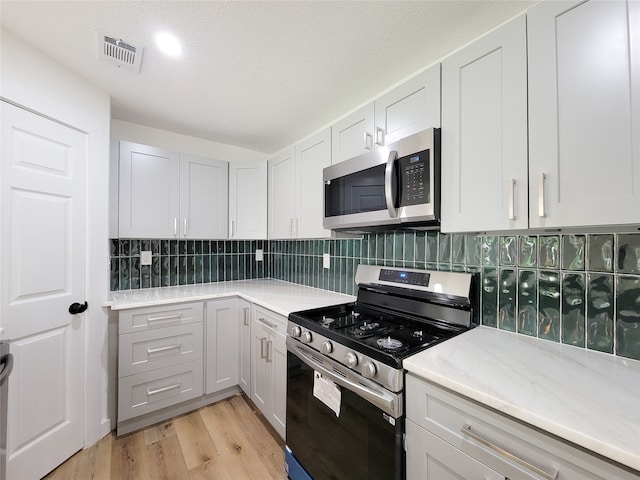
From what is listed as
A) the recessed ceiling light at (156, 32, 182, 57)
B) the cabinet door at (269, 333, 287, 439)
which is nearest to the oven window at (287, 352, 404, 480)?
the cabinet door at (269, 333, 287, 439)

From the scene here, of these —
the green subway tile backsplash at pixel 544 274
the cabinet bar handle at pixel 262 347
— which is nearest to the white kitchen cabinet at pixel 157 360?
the cabinet bar handle at pixel 262 347

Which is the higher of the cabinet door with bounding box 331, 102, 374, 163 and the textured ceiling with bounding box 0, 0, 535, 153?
the textured ceiling with bounding box 0, 0, 535, 153

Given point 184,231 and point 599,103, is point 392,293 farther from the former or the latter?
point 184,231

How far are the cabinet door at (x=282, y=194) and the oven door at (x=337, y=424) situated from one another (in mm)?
1074

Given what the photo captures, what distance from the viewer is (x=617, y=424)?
628 mm

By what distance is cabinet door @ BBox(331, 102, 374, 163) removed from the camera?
5.13 feet

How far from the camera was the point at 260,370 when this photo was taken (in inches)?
77.3

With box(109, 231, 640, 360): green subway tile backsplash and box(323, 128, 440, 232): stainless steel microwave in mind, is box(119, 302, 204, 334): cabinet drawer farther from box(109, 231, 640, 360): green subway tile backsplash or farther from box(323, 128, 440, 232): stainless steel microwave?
box(323, 128, 440, 232): stainless steel microwave

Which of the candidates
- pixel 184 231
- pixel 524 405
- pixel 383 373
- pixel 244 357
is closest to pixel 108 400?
pixel 244 357

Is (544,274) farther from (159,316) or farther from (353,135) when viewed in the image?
(159,316)

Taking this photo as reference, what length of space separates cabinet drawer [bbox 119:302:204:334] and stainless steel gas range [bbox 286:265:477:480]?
957mm

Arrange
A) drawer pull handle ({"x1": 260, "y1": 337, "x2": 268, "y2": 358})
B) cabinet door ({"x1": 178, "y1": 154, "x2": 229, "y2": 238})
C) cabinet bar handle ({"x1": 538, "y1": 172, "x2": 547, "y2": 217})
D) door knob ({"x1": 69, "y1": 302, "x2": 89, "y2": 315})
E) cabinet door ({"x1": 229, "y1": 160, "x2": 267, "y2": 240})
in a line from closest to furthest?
1. cabinet bar handle ({"x1": 538, "y1": 172, "x2": 547, "y2": 217})
2. door knob ({"x1": 69, "y1": 302, "x2": 89, "y2": 315})
3. drawer pull handle ({"x1": 260, "y1": 337, "x2": 268, "y2": 358})
4. cabinet door ({"x1": 178, "y1": 154, "x2": 229, "y2": 238})
5. cabinet door ({"x1": 229, "y1": 160, "x2": 267, "y2": 240})

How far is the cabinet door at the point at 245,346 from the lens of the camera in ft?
7.06

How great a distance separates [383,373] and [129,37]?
1.93m
